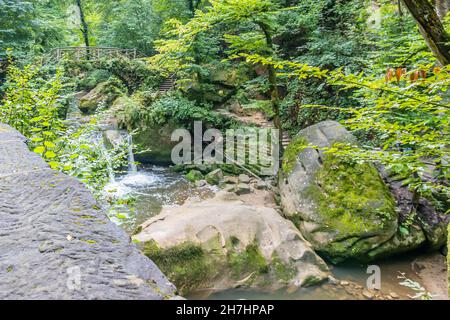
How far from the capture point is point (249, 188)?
8.59 m

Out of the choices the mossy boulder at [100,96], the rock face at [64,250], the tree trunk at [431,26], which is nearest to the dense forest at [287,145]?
the tree trunk at [431,26]

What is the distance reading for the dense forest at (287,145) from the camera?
2.48 m

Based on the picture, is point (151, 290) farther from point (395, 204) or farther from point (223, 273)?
point (395, 204)

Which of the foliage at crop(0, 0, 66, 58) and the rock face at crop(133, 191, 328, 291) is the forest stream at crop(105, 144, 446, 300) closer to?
the rock face at crop(133, 191, 328, 291)

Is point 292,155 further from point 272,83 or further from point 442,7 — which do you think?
point 442,7

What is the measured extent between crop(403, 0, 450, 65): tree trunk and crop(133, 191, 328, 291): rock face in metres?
4.00

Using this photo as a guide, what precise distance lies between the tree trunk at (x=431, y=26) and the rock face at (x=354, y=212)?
3610mm

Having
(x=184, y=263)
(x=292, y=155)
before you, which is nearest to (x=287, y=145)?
(x=292, y=155)

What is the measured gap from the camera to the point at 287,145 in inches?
331

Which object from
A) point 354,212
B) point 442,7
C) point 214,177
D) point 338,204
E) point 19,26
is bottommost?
point 214,177

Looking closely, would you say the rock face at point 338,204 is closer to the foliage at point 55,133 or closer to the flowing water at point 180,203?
the flowing water at point 180,203

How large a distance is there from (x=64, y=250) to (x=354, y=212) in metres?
5.46

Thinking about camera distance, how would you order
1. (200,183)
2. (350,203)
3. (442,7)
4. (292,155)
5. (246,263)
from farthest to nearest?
(200,183)
(292,155)
(350,203)
(246,263)
(442,7)

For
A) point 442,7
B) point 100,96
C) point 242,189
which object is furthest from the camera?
point 100,96
